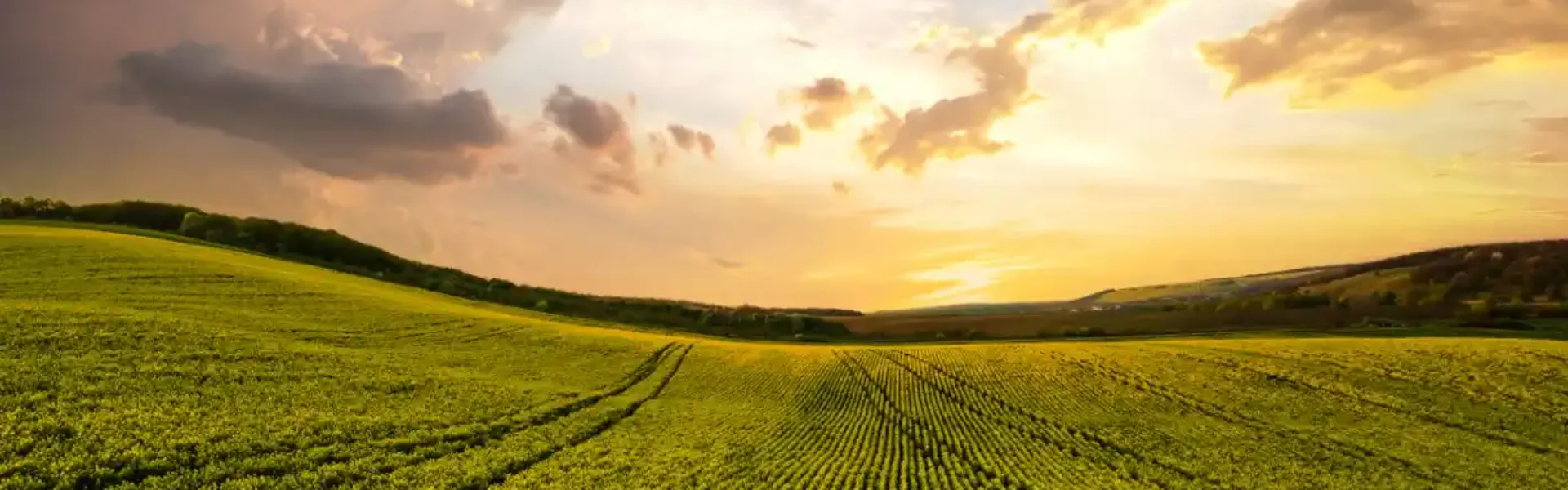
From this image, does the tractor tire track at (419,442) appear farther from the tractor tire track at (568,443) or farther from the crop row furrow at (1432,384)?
the crop row furrow at (1432,384)

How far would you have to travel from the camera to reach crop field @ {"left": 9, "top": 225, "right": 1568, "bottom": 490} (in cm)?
2734

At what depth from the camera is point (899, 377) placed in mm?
63938

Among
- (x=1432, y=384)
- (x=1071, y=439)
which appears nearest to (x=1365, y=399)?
(x=1432, y=384)

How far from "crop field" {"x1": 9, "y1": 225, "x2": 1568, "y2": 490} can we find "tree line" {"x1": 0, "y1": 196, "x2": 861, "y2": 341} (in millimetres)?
40768

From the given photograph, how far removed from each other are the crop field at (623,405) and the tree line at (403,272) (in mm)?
40768

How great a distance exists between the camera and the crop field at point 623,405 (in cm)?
2734

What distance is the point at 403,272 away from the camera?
129 metres

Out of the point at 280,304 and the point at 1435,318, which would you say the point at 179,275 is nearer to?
the point at 280,304

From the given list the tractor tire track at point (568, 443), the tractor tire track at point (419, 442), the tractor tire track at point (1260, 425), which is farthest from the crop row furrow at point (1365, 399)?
the tractor tire track at point (419, 442)

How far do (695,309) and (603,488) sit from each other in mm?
103250

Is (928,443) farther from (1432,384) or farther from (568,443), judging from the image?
(1432,384)

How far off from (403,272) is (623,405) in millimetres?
98662

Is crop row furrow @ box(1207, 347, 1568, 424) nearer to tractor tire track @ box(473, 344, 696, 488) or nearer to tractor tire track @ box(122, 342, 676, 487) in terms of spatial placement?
tractor tire track @ box(473, 344, 696, 488)

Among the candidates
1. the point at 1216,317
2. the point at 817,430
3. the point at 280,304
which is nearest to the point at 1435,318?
the point at 1216,317
